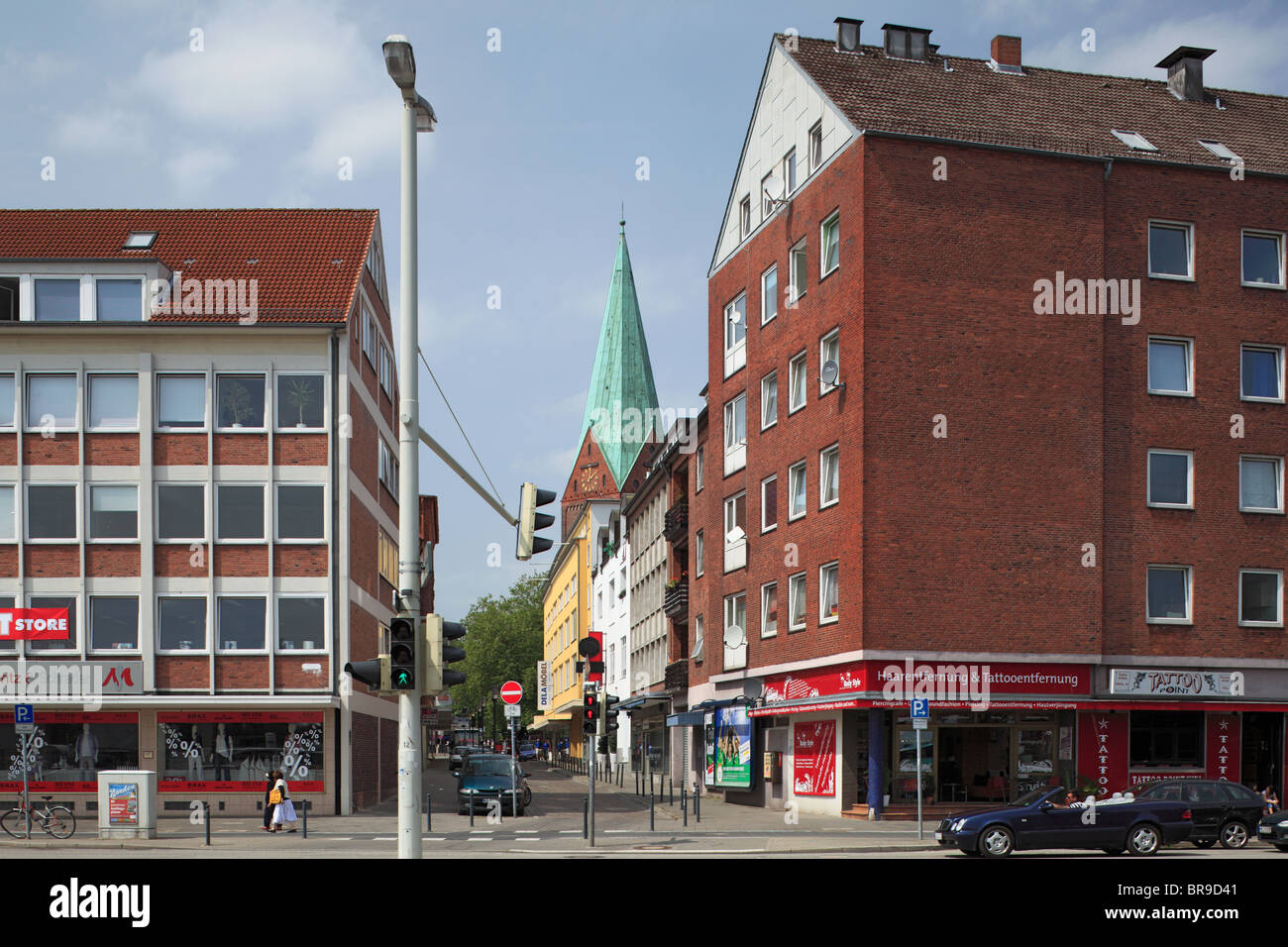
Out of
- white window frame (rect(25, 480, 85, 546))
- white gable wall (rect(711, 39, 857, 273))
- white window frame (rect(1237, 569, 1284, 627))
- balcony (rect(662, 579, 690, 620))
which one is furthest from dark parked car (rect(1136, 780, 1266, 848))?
balcony (rect(662, 579, 690, 620))

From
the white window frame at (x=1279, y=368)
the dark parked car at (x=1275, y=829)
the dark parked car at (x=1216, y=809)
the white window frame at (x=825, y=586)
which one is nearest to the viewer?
the dark parked car at (x=1275, y=829)

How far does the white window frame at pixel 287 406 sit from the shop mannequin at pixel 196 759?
838 centimetres

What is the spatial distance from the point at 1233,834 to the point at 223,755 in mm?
24990

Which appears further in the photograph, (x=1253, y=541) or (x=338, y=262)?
(x=338, y=262)

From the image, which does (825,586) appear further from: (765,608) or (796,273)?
(796,273)

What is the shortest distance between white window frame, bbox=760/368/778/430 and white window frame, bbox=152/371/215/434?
51.7 ft

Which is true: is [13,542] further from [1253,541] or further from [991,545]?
[1253,541]

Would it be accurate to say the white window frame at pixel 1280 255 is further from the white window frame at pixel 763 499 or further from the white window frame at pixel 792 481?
the white window frame at pixel 763 499

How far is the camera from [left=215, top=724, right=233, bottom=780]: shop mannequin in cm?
3747

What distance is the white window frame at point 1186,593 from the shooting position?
35.6 metres

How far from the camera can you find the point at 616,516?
272 feet

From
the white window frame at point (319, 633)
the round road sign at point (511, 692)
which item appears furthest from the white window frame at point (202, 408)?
the round road sign at point (511, 692)

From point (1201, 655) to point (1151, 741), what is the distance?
8.47 feet
